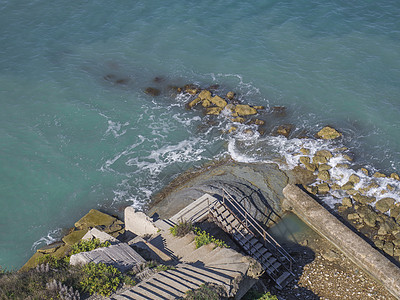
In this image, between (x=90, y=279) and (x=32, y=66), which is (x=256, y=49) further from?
(x=90, y=279)

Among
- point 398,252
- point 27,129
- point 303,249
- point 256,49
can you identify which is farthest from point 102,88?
point 398,252

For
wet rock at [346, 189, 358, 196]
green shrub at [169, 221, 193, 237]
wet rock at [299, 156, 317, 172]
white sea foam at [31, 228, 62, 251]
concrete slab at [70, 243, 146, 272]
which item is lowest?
wet rock at [346, 189, 358, 196]

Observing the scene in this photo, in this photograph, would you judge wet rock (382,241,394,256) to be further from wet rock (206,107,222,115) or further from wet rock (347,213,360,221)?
wet rock (206,107,222,115)

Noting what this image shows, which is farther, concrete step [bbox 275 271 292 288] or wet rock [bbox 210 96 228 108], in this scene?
wet rock [bbox 210 96 228 108]

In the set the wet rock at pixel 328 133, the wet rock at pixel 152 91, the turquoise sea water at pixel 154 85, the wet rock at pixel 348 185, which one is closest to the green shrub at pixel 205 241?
the turquoise sea water at pixel 154 85

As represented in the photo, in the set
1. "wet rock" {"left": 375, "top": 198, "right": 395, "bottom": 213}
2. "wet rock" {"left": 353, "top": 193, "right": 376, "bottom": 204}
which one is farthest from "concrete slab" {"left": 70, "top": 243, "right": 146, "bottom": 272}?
"wet rock" {"left": 375, "top": 198, "right": 395, "bottom": 213}

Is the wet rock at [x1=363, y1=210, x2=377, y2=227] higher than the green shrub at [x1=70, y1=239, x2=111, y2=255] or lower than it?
lower

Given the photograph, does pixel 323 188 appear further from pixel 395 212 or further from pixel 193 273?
pixel 193 273
